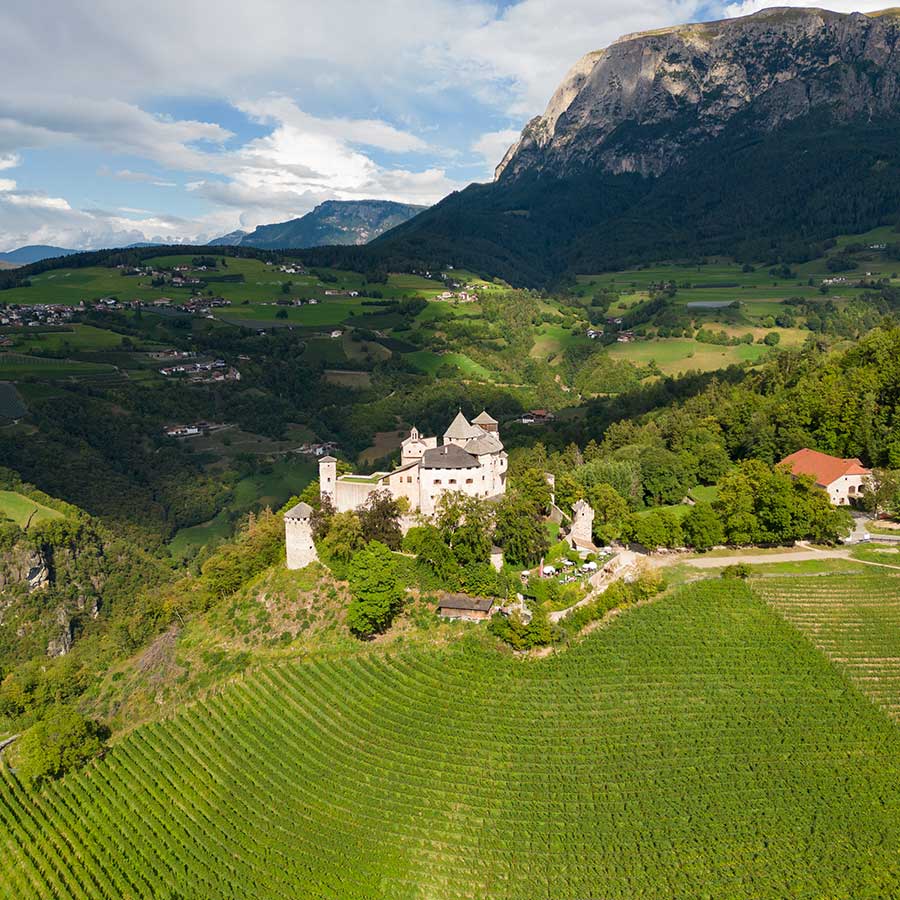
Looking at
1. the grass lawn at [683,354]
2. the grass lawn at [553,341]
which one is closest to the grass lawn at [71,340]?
the grass lawn at [553,341]

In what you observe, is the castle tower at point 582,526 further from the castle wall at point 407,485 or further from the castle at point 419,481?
the castle wall at point 407,485

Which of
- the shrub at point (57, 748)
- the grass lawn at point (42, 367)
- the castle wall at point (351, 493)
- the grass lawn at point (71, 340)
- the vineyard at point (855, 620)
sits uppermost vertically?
the grass lawn at point (71, 340)

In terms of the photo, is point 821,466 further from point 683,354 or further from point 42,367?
point 42,367

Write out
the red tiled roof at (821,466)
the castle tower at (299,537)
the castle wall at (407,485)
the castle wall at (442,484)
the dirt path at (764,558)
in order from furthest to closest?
the red tiled roof at (821,466) → the castle tower at (299,537) → the castle wall at (407,485) → the castle wall at (442,484) → the dirt path at (764,558)

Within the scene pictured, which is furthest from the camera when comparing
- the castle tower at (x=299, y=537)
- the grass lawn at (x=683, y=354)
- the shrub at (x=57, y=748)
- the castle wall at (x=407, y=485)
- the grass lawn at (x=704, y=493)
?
the grass lawn at (x=683, y=354)

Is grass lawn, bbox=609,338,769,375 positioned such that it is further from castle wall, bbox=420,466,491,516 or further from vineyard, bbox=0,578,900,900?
vineyard, bbox=0,578,900,900

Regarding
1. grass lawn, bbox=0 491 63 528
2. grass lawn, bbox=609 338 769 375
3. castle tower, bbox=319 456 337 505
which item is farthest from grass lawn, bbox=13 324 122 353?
castle tower, bbox=319 456 337 505

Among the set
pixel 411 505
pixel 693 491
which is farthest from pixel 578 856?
pixel 693 491
